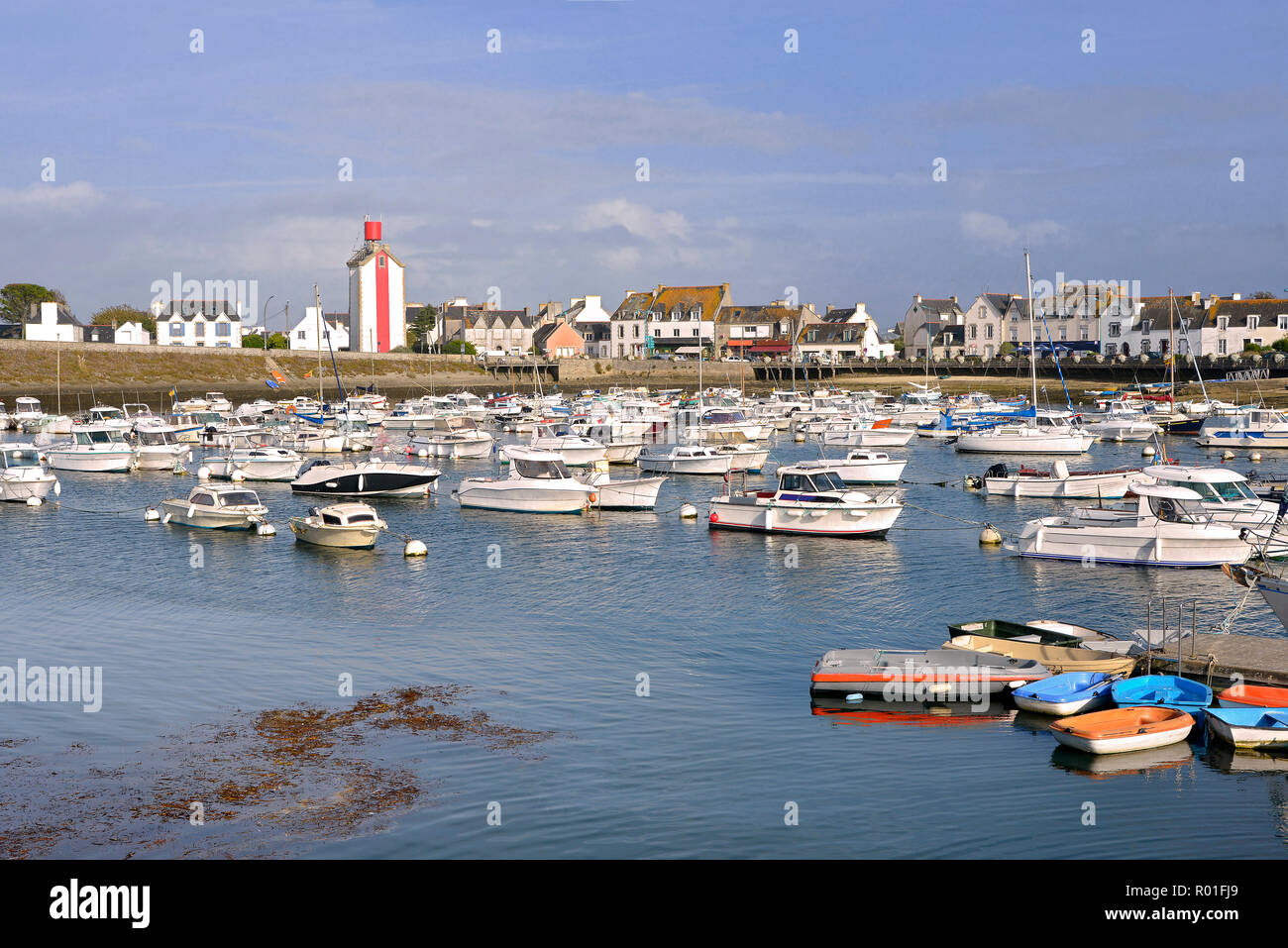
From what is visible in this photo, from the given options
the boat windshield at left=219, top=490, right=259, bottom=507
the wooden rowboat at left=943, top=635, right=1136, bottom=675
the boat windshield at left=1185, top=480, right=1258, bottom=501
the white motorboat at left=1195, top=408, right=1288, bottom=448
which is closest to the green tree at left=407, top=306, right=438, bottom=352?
the white motorboat at left=1195, top=408, right=1288, bottom=448

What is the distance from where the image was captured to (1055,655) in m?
23.0

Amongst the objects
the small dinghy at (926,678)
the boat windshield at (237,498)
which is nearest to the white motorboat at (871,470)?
the boat windshield at (237,498)

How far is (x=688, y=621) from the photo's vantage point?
29469mm

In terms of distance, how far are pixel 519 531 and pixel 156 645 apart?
1771 centimetres

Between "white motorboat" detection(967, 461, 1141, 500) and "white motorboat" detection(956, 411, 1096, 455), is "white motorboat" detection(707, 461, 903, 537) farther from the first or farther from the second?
"white motorboat" detection(956, 411, 1096, 455)

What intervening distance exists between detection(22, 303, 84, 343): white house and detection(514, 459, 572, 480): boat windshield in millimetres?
103913

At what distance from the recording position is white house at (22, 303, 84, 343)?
445 ft

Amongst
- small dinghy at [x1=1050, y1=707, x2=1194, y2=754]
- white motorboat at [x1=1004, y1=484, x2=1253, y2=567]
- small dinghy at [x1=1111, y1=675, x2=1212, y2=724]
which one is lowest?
small dinghy at [x1=1050, y1=707, x2=1194, y2=754]

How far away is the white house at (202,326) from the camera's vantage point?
149 m

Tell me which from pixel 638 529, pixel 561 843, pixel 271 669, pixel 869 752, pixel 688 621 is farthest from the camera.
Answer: pixel 638 529

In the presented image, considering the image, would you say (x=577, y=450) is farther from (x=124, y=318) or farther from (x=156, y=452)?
(x=124, y=318)

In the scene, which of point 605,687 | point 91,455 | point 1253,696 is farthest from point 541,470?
point 1253,696
